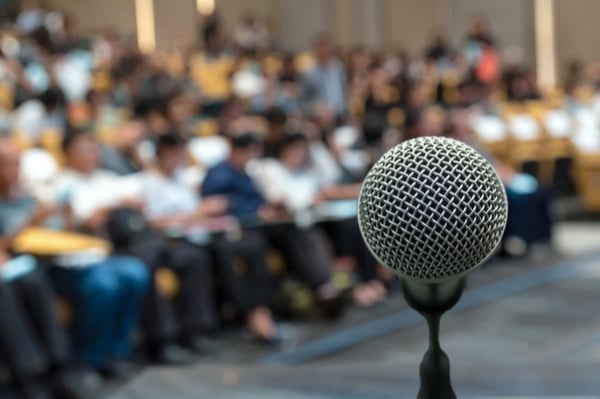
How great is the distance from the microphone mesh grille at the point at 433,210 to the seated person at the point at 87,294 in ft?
9.34

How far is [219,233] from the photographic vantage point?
479cm

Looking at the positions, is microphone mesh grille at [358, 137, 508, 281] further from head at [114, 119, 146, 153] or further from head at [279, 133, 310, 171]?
head at [114, 119, 146, 153]

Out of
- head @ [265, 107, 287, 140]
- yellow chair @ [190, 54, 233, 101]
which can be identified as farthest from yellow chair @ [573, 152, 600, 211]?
head @ [265, 107, 287, 140]

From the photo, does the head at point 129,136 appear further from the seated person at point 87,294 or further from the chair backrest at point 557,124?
the chair backrest at point 557,124

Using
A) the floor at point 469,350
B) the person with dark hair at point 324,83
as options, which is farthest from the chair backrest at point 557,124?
the person with dark hair at point 324,83

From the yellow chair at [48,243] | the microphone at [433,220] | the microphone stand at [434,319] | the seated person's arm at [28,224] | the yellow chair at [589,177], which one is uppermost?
the microphone at [433,220]

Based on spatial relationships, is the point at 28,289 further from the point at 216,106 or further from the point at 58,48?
the point at 58,48

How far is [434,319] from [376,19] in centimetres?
1326

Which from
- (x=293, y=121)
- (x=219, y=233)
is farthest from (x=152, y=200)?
(x=293, y=121)

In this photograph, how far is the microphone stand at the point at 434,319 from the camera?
3.11 feet

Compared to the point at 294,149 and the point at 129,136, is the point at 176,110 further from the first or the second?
the point at 294,149

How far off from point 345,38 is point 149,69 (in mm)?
6678

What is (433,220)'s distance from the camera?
931 millimetres

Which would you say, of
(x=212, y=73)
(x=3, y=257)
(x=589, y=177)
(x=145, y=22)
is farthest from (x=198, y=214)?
(x=145, y=22)
